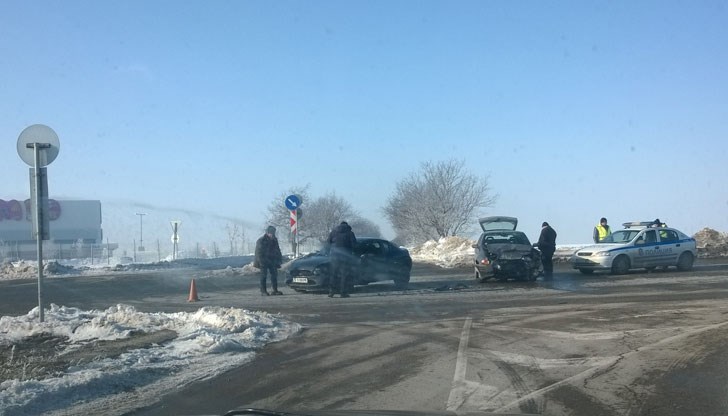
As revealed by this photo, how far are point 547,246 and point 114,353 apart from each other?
53.5 feet

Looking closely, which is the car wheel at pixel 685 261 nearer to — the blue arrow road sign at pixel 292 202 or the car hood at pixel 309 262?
the car hood at pixel 309 262

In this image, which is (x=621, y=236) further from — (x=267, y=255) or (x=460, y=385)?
(x=460, y=385)

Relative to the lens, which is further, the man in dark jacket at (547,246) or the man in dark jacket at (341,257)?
the man in dark jacket at (547,246)

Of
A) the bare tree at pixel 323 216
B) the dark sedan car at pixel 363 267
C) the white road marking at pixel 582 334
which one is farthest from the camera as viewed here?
the bare tree at pixel 323 216

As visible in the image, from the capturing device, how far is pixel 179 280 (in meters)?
25.2

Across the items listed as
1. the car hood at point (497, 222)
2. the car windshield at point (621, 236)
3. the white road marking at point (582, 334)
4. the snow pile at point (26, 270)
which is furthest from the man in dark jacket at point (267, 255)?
the snow pile at point (26, 270)

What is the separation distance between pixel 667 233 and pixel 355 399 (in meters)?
20.1

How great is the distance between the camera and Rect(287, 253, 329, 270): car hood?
18.3 meters

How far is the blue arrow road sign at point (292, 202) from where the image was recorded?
24.4 m

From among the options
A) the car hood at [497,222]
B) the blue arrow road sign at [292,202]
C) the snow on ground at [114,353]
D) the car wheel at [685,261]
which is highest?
the blue arrow road sign at [292,202]

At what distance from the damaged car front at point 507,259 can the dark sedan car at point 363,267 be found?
2.36 metres

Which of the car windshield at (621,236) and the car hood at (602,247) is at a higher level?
the car windshield at (621,236)

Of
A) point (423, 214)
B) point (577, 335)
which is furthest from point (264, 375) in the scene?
point (423, 214)

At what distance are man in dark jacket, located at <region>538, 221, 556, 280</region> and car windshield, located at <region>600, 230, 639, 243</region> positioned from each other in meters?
2.97
